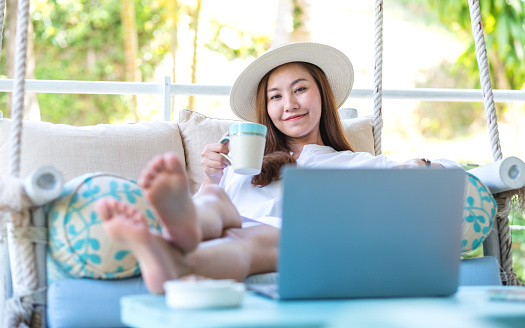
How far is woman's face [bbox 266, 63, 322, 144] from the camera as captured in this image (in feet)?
7.29

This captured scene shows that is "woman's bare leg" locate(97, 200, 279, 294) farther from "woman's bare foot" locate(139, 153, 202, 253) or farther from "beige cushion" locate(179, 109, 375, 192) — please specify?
"beige cushion" locate(179, 109, 375, 192)

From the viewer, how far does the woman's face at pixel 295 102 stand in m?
2.22

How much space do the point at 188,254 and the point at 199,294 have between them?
272 mm

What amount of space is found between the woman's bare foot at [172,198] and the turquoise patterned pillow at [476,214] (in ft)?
2.71

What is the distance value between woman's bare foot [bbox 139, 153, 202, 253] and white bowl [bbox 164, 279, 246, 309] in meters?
0.21

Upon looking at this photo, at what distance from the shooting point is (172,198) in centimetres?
123

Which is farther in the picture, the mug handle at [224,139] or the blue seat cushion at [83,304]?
the mug handle at [224,139]

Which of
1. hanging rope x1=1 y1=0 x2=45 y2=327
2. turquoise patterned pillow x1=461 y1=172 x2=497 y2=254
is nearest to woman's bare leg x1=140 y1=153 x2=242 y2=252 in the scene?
→ hanging rope x1=1 y1=0 x2=45 y2=327

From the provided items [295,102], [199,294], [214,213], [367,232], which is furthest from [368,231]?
[295,102]

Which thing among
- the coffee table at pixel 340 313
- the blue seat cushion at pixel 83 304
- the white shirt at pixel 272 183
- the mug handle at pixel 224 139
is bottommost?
the blue seat cushion at pixel 83 304

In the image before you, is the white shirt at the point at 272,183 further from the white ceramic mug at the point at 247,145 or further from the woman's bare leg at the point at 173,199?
the woman's bare leg at the point at 173,199

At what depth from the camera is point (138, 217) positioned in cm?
118

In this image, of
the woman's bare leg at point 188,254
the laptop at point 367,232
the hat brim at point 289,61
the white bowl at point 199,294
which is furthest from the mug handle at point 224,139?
the white bowl at point 199,294

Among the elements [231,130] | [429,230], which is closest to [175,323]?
→ [429,230]
